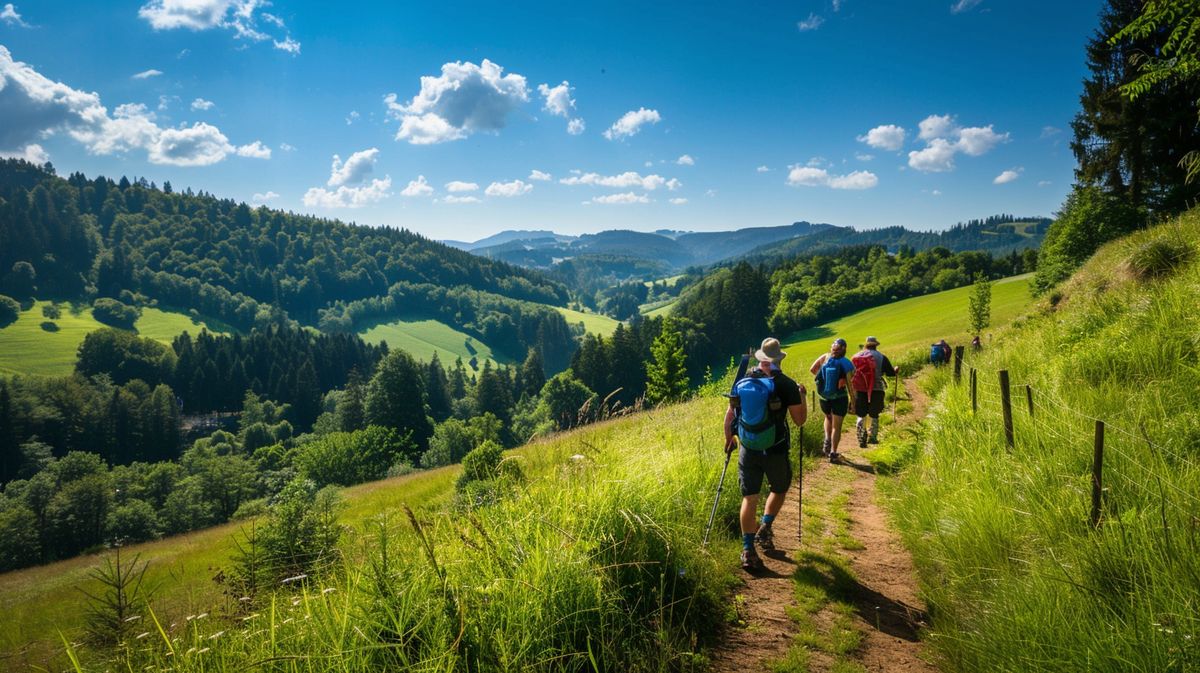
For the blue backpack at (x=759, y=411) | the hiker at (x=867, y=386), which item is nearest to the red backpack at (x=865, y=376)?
the hiker at (x=867, y=386)

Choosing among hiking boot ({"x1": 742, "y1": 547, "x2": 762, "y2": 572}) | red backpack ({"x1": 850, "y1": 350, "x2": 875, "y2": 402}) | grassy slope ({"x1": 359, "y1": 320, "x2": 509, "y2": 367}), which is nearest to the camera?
hiking boot ({"x1": 742, "y1": 547, "x2": 762, "y2": 572})

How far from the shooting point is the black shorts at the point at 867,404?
32.2 feet

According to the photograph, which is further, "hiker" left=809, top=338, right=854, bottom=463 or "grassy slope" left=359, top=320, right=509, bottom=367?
"grassy slope" left=359, top=320, right=509, bottom=367

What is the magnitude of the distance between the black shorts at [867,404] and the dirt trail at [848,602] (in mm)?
3326

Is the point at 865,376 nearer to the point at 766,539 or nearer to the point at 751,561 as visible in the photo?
the point at 766,539

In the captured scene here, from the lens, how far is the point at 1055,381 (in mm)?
5711

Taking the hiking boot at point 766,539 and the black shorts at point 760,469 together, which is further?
the hiking boot at point 766,539

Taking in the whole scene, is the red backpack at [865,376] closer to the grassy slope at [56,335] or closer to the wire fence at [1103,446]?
the wire fence at [1103,446]

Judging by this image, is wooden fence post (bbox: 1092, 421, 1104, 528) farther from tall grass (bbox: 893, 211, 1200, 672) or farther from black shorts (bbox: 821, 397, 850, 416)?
black shorts (bbox: 821, 397, 850, 416)

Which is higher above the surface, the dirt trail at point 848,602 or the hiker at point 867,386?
the hiker at point 867,386

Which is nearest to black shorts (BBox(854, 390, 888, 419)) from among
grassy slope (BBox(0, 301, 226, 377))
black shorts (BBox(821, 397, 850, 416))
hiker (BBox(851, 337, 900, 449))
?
hiker (BBox(851, 337, 900, 449))

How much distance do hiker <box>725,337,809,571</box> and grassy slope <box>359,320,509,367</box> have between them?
135952 mm

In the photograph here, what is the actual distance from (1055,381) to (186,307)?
21196 cm

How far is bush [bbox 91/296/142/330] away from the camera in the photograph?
135 meters
